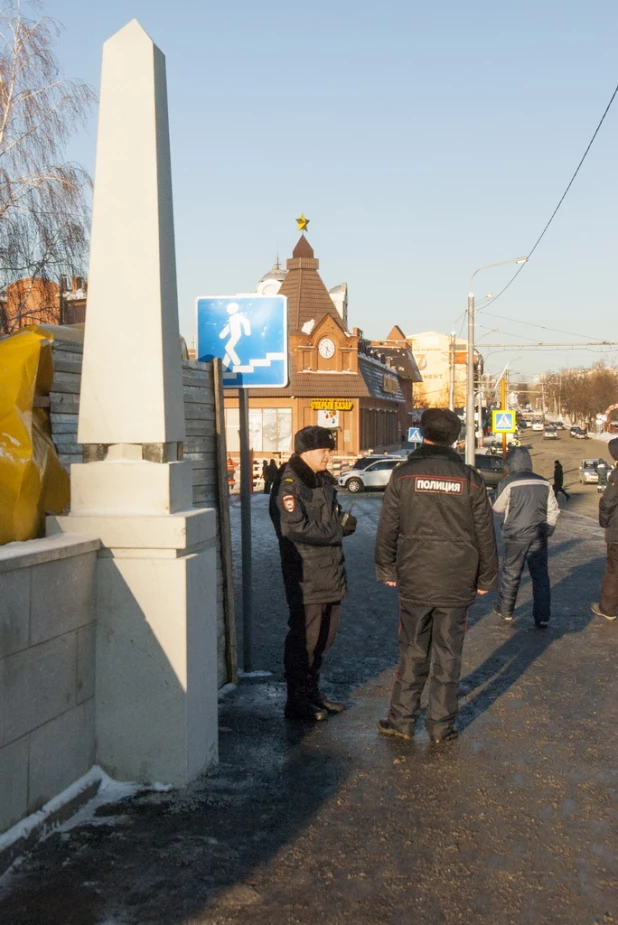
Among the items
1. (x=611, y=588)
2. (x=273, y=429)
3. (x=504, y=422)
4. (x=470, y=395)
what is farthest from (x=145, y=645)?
(x=273, y=429)

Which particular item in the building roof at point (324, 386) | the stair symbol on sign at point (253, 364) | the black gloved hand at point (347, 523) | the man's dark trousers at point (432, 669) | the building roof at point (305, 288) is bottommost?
the man's dark trousers at point (432, 669)

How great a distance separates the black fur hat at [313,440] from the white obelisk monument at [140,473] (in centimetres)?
125

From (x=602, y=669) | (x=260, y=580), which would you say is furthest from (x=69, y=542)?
(x=260, y=580)

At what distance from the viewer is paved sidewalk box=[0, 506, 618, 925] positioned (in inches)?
131

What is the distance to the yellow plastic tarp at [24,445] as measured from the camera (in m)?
4.34

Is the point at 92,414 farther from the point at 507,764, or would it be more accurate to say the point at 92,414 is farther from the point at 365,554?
the point at 365,554

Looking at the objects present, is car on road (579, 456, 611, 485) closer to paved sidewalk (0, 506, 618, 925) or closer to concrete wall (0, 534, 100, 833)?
paved sidewalk (0, 506, 618, 925)

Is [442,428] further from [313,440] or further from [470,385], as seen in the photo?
[470,385]

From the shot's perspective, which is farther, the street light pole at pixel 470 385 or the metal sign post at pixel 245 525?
the street light pole at pixel 470 385

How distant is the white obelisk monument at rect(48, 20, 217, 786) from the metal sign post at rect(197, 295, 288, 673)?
2166 mm

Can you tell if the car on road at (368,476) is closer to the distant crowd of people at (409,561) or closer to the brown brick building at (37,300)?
the brown brick building at (37,300)

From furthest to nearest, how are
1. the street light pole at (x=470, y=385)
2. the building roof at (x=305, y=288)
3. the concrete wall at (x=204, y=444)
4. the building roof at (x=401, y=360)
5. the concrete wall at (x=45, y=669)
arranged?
the building roof at (x=401, y=360) < the building roof at (x=305, y=288) < the street light pole at (x=470, y=385) < the concrete wall at (x=204, y=444) < the concrete wall at (x=45, y=669)

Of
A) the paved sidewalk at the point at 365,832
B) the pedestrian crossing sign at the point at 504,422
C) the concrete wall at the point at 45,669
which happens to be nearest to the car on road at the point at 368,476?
the pedestrian crossing sign at the point at 504,422

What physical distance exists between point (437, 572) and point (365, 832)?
67.3 inches
